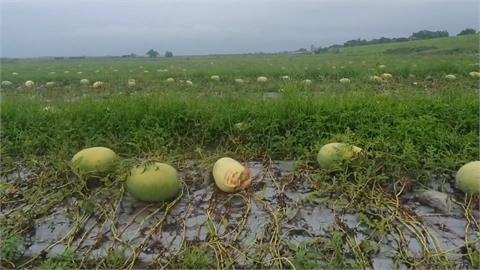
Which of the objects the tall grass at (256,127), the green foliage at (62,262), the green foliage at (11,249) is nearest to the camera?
the green foliage at (62,262)

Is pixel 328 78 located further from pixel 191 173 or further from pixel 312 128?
pixel 191 173

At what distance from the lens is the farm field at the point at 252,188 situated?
89.2 inches

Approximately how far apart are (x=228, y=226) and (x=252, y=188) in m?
0.42

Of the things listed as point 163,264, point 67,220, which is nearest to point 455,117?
point 163,264

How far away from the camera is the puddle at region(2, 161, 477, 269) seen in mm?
2301

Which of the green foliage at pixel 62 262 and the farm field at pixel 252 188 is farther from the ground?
the farm field at pixel 252 188

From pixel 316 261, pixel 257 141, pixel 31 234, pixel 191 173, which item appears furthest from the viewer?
pixel 257 141

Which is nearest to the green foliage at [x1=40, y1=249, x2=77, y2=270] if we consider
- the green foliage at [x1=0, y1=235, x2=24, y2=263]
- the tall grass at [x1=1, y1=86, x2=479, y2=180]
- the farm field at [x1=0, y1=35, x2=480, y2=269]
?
the farm field at [x1=0, y1=35, x2=480, y2=269]

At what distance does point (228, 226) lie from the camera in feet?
8.09

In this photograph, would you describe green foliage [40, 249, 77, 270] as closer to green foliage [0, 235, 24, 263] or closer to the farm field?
the farm field

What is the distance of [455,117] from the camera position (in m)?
3.56

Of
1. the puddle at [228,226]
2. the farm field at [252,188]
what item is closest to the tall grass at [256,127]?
the farm field at [252,188]

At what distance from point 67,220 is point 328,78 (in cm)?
759

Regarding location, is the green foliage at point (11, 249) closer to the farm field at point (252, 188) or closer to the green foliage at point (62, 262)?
the farm field at point (252, 188)
